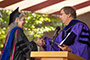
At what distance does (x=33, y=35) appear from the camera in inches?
320

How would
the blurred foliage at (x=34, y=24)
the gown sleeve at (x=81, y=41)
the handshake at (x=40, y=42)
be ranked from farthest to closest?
the blurred foliage at (x=34, y=24) → the handshake at (x=40, y=42) → the gown sleeve at (x=81, y=41)

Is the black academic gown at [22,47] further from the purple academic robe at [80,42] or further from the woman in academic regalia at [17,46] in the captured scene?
the purple academic robe at [80,42]

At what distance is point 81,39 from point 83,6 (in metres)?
3.94

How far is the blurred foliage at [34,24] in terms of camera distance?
8062 mm

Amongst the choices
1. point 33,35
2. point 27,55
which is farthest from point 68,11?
point 33,35

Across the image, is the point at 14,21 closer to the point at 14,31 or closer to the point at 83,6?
the point at 14,31

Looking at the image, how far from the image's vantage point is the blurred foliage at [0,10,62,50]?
806 cm

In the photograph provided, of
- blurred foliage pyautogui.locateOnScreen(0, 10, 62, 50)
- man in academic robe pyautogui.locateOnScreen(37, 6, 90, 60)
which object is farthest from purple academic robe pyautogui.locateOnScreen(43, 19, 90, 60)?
blurred foliage pyautogui.locateOnScreen(0, 10, 62, 50)

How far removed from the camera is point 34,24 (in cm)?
844

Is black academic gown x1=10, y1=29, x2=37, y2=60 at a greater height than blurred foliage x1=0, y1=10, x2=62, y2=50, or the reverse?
blurred foliage x1=0, y1=10, x2=62, y2=50

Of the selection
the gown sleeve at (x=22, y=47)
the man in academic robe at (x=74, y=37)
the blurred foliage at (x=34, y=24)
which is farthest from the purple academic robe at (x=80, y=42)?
the blurred foliage at (x=34, y=24)

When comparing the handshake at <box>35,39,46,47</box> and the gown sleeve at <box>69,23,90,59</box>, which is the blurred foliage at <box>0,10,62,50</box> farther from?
the gown sleeve at <box>69,23,90,59</box>

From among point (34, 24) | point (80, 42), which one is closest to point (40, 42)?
point (80, 42)

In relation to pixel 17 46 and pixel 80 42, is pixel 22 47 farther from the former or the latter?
pixel 80 42
